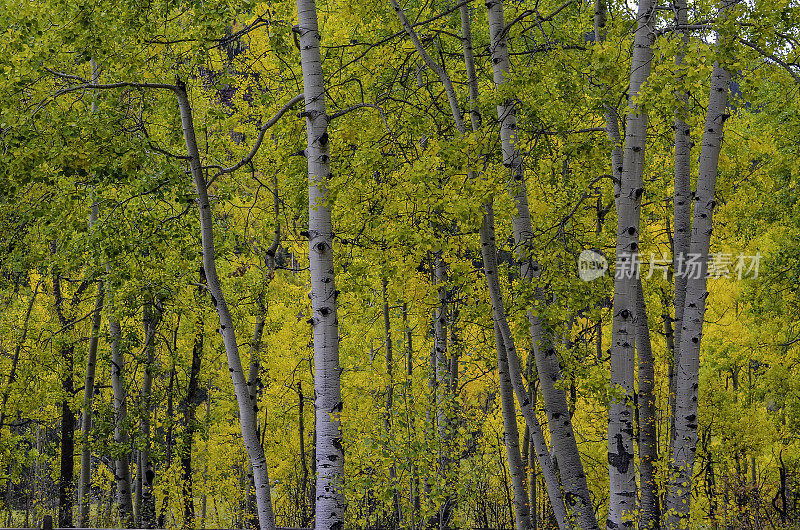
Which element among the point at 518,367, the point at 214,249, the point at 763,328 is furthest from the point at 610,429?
the point at 763,328

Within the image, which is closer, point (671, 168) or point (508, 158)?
point (508, 158)

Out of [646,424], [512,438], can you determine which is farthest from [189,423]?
[646,424]

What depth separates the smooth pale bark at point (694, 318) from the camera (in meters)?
5.53

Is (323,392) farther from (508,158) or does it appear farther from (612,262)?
(612,262)

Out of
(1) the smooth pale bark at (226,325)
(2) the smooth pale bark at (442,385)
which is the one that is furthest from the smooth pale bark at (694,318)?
(1) the smooth pale bark at (226,325)

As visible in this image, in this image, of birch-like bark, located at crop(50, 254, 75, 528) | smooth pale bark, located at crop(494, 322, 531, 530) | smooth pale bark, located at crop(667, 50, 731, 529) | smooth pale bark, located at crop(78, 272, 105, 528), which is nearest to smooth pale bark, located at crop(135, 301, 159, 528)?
smooth pale bark, located at crop(78, 272, 105, 528)

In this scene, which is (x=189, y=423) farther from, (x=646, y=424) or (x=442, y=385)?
(x=646, y=424)

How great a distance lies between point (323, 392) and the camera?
484 cm

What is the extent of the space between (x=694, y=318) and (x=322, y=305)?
10.4 ft

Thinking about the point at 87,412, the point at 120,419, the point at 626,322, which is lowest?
the point at 120,419

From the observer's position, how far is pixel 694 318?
5676 millimetres

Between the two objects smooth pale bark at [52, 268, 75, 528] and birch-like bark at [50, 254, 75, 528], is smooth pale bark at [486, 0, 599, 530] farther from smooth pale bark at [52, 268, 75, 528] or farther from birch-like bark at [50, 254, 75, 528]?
smooth pale bark at [52, 268, 75, 528]

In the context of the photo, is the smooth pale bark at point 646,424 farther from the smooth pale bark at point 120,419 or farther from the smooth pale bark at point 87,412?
the smooth pale bark at point 87,412

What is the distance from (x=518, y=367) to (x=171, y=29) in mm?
4075
